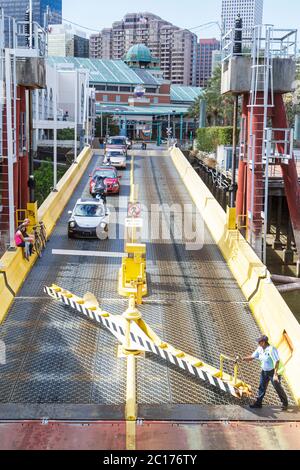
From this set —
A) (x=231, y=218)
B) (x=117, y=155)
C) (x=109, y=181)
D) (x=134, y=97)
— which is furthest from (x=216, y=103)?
(x=231, y=218)

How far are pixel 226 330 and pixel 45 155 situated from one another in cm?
5192

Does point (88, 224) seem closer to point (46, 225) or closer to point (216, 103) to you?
point (46, 225)

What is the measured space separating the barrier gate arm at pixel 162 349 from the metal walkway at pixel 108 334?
0.18 meters

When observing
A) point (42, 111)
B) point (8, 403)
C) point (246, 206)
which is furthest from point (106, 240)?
point (42, 111)

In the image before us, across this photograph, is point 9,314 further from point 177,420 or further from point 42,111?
point 42,111

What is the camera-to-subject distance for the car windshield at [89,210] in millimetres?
24344

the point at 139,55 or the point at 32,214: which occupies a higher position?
the point at 139,55

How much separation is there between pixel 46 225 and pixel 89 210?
180 centimetres

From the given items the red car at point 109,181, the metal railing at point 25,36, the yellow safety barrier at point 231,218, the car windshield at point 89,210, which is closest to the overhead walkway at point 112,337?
the yellow safety barrier at point 231,218

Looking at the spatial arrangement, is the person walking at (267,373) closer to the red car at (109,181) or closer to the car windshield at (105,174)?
the red car at (109,181)

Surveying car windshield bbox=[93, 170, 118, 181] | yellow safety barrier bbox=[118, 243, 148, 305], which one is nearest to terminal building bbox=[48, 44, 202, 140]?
car windshield bbox=[93, 170, 118, 181]

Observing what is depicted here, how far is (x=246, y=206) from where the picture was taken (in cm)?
2784

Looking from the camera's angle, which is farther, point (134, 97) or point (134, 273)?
point (134, 97)

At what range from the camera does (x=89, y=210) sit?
24.6 meters
